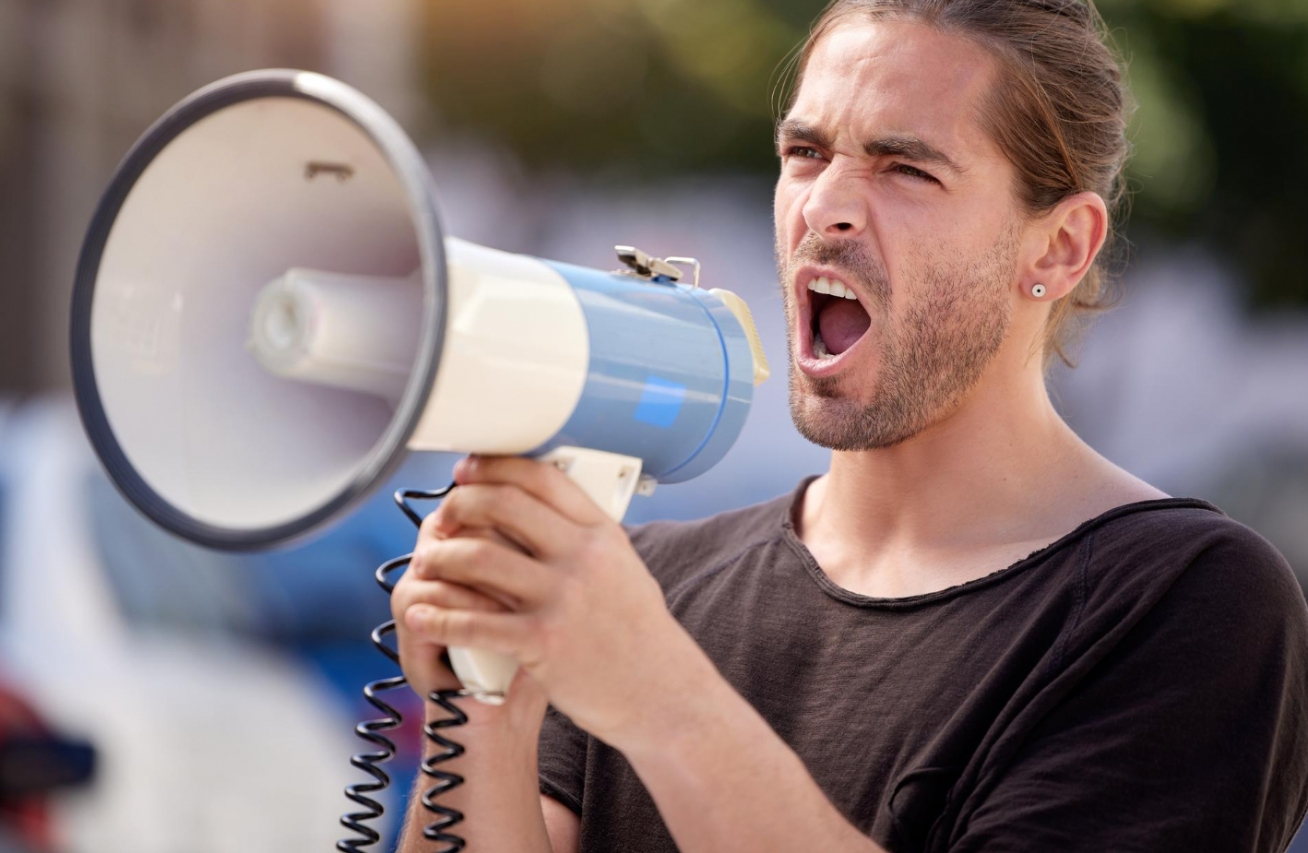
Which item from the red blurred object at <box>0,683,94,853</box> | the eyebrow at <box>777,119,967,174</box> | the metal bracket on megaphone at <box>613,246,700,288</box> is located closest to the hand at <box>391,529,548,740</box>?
the metal bracket on megaphone at <box>613,246,700,288</box>

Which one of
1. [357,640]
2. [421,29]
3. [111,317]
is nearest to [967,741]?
[111,317]

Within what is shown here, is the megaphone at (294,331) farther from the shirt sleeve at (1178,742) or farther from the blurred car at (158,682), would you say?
the blurred car at (158,682)

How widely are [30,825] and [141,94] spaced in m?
4.42

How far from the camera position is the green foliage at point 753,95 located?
5500 millimetres

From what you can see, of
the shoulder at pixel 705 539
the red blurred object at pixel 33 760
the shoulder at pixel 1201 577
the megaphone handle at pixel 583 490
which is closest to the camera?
the megaphone handle at pixel 583 490

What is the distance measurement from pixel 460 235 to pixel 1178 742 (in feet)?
16.7

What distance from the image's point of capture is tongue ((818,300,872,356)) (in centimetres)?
206

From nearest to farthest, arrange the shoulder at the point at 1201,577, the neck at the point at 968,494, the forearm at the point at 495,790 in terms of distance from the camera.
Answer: the shoulder at the point at 1201,577, the forearm at the point at 495,790, the neck at the point at 968,494

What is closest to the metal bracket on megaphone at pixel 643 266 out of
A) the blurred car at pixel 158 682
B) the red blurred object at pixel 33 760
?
the blurred car at pixel 158 682

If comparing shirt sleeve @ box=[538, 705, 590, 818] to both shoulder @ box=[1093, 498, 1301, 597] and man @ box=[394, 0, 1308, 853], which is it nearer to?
man @ box=[394, 0, 1308, 853]

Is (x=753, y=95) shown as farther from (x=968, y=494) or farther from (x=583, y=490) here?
(x=583, y=490)

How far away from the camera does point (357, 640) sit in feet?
14.7

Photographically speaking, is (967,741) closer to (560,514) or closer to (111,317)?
(560,514)

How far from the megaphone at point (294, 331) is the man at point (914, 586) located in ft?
0.41
